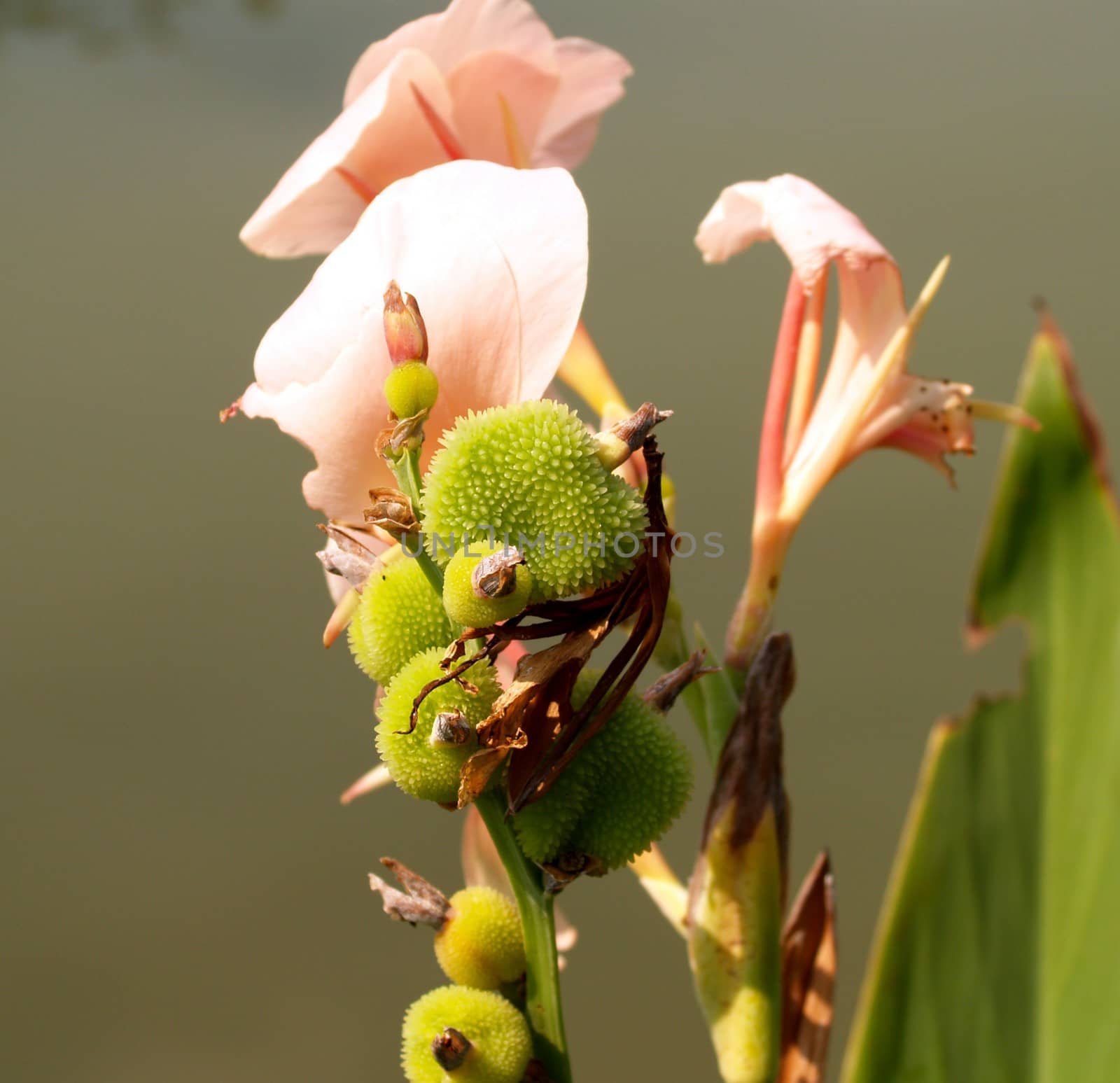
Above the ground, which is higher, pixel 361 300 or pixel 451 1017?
pixel 361 300

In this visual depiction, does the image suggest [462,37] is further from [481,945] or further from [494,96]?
[481,945]

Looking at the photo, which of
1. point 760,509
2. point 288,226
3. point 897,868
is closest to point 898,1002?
point 897,868

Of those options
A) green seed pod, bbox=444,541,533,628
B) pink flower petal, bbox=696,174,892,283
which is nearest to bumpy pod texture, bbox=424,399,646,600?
green seed pod, bbox=444,541,533,628

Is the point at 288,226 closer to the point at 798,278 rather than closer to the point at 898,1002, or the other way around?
the point at 798,278

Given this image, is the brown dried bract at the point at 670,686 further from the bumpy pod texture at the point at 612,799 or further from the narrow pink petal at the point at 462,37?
the narrow pink petal at the point at 462,37

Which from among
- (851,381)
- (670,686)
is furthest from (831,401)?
(670,686)

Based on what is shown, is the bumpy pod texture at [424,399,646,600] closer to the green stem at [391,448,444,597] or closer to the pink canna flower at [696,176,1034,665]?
the green stem at [391,448,444,597]
